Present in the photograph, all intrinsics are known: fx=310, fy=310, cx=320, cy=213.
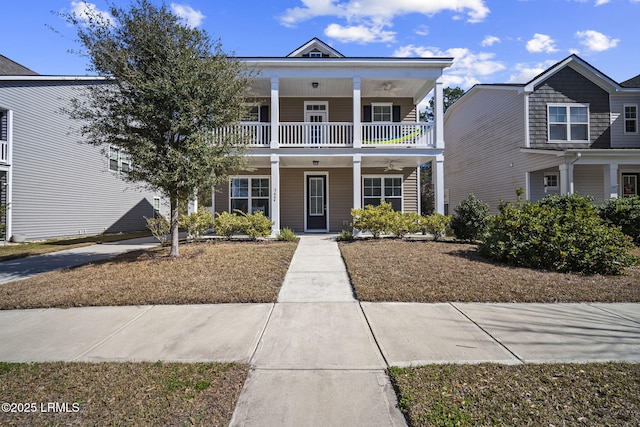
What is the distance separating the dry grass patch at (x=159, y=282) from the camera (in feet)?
16.5

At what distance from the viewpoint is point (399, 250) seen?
848 centimetres

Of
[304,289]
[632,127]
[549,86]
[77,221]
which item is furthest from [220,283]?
[632,127]

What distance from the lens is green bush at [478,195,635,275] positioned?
6320 millimetres

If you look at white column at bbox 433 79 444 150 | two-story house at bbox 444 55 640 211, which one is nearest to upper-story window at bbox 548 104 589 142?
two-story house at bbox 444 55 640 211

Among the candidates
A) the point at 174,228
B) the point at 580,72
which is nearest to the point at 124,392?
the point at 174,228

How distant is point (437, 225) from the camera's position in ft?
33.6

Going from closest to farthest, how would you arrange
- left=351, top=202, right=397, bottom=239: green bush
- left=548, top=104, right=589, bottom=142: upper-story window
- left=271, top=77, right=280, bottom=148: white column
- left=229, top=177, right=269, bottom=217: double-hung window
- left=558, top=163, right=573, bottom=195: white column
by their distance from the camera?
left=351, top=202, right=397, bottom=239: green bush
left=271, top=77, right=280, bottom=148: white column
left=558, top=163, right=573, bottom=195: white column
left=229, top=177, right=269, bottom=217: double-hung window
left=548, top=104, right=589, bottom=142: upper-story window

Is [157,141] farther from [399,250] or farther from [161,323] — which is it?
[399,250]

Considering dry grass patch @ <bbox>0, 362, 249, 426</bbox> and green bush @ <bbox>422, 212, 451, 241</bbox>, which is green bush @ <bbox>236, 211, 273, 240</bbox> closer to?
green bush @ <bbox>422, 212, 451, 241</bbox>

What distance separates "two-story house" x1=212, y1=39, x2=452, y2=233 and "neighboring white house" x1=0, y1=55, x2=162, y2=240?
5.47 metres

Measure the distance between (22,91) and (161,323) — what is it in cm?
1499

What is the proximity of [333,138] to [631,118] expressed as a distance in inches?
577

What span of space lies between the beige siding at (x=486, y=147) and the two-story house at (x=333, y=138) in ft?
16.0

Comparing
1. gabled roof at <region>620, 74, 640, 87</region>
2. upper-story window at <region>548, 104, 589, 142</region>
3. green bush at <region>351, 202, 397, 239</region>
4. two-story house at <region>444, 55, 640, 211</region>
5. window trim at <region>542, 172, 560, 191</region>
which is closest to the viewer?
green bush at <region>351, 202, 397, 239</region>
